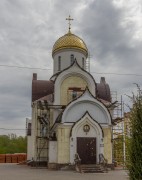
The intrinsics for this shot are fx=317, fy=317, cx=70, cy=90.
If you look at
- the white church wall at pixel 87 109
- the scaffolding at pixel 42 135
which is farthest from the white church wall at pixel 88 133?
the scaffolding at pixel 42 135

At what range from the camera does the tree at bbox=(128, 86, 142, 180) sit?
22.0 ft

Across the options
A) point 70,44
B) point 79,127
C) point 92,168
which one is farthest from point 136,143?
point 70,44

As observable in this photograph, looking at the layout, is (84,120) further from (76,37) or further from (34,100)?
(76,37)

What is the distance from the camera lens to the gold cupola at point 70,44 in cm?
2864

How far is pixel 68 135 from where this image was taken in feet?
72.6

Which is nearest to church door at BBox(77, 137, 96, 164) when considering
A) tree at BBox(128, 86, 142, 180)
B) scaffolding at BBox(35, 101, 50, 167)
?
scaffolding at BBox(35, 101, 50, 167)

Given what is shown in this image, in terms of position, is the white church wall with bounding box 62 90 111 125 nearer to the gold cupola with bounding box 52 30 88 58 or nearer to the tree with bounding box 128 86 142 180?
the gold cupola with bounding box 52 30 88 58

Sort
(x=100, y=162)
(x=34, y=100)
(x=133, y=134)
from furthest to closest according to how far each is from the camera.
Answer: (x=34, y=100), (x=100, y=162), (x=133, y=134)

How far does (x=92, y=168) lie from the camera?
808 inches

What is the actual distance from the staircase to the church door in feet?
2.42

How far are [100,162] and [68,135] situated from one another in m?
2.86

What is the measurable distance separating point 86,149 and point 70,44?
415 inches

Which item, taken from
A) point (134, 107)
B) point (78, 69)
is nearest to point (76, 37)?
point (78, 69)

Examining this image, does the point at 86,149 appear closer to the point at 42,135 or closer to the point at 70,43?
the point at 42,135
